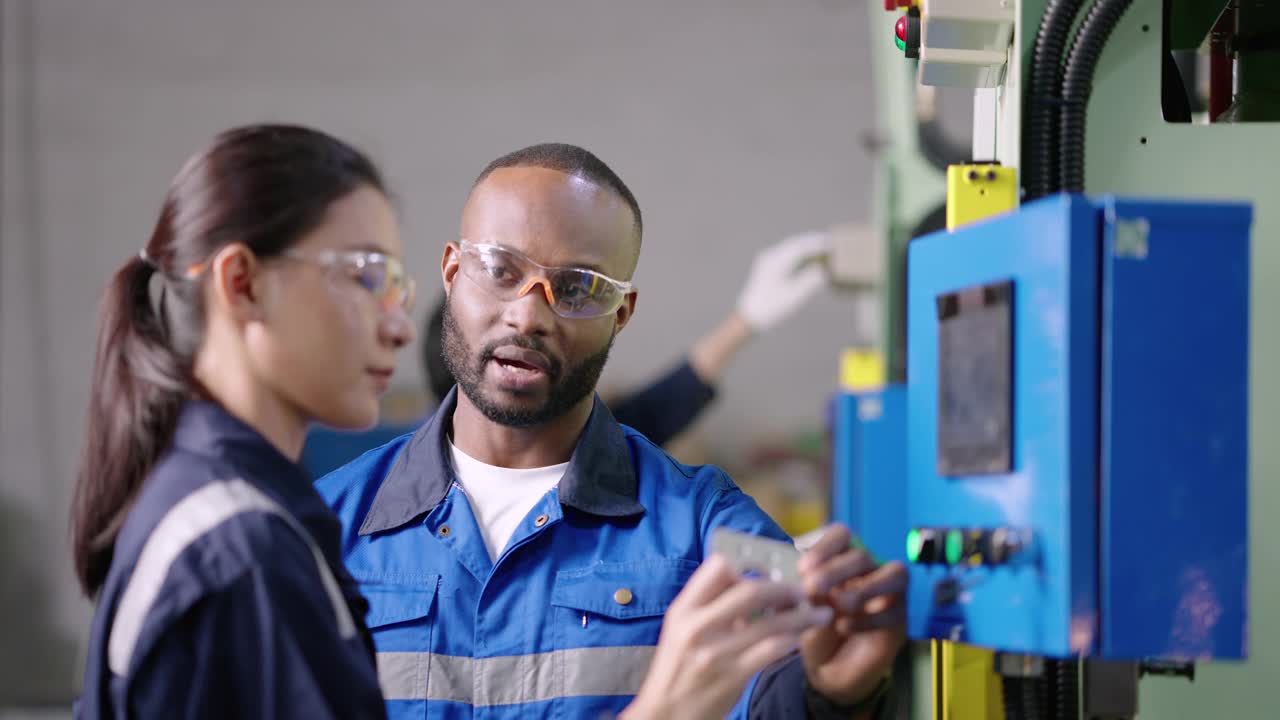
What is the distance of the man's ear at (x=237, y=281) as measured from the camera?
3.85ft

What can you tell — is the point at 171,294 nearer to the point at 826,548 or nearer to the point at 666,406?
the point at 826,548

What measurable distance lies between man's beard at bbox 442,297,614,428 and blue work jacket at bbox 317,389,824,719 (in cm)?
7

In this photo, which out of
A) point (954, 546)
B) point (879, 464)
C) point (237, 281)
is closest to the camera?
point (237, 281)

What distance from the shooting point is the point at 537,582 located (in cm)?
159

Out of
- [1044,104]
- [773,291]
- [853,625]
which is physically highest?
[1044,104]

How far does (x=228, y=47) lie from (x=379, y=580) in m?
4.99

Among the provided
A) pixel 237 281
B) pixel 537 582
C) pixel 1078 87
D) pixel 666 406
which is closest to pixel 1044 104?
pixel 1078 87

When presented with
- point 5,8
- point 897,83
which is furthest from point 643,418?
point 5,8

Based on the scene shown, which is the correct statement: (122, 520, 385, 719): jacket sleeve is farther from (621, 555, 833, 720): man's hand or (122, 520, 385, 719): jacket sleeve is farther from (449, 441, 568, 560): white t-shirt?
(449, 441, 568, 560): white t-shirt

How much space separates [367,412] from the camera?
1.27 m

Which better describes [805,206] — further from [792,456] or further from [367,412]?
[367,412]

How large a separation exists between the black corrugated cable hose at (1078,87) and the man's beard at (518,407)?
678mm

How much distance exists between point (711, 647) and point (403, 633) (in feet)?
1.65

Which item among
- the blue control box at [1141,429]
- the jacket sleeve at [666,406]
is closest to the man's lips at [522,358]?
the blue control box at [1141,429]
